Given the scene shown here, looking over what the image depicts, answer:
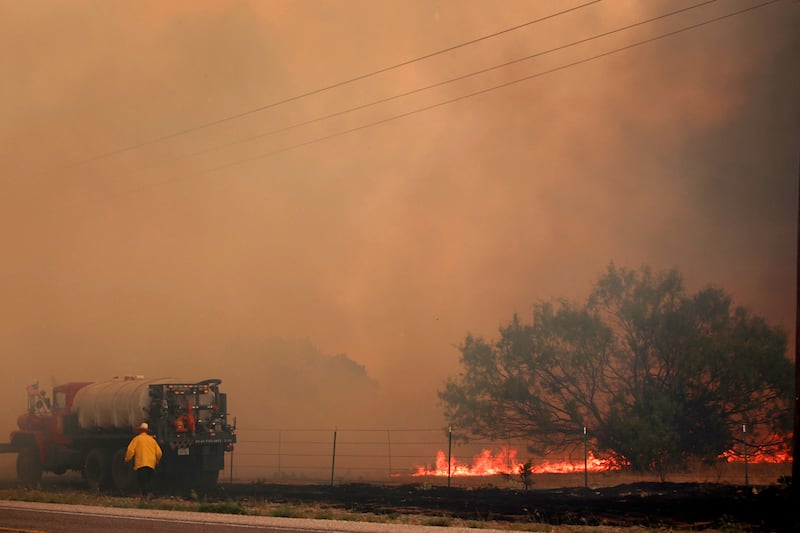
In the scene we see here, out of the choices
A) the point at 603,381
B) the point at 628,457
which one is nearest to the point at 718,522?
the point at 628,457

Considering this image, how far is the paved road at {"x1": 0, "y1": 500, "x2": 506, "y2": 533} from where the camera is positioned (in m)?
16.0

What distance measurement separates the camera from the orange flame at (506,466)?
33.8 meters

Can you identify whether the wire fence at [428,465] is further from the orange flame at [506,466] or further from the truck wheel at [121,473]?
the truck wheel at [121,473]

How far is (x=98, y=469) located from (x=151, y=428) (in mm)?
2894

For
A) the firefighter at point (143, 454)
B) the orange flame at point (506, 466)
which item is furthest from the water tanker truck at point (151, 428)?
the orange flame at point (506, 466)

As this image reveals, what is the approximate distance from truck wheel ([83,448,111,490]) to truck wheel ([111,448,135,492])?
42 centimetres

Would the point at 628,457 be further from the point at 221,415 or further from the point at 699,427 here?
the point at 221,415

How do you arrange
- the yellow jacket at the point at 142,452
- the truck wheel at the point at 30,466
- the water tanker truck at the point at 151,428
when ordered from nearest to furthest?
the yellow jacket at the point at 142,452
the water tanker truck at the point at 151,428
the truck wheel at the point at 30,466

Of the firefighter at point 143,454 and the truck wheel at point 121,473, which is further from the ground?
the firefighter at point 143,454

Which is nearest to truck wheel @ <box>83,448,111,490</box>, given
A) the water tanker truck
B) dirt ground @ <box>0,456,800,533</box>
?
the water tanker truck

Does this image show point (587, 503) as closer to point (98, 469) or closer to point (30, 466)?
point (98, 469)

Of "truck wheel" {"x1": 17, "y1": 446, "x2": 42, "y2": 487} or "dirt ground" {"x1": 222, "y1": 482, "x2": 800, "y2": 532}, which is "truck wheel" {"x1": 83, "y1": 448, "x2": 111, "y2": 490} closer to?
"truck wheel" {"x1": 17, "y1": 446, "x2": 42, "y2": 487}

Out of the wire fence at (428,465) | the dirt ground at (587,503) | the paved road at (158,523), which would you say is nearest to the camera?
the paved road at (158,523)

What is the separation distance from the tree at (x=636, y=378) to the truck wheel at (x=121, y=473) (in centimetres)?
1296
